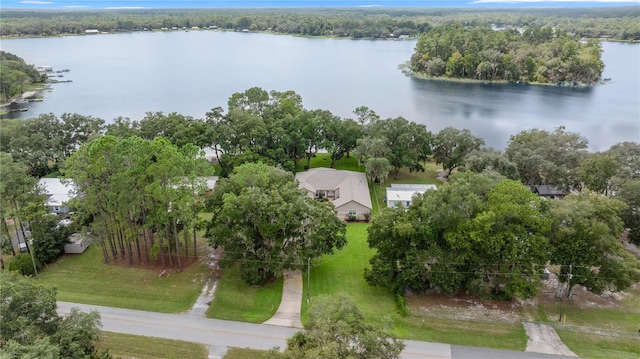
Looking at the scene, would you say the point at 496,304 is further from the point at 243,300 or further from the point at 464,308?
the point at 243,300

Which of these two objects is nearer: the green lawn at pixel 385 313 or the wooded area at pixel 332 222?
the green lawn at pixel 385 313

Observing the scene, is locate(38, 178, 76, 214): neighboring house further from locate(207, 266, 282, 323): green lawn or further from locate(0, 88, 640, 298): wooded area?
locate(207, 266, 282, 323): green lawn

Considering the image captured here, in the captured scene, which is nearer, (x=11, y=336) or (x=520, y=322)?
(x=11, y=336)

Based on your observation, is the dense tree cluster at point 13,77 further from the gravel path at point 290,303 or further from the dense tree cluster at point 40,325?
the gravel path at point 290,303

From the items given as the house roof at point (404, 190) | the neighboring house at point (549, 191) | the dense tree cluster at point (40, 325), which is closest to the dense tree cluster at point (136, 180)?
the dense tree cluster at point (40, 325)

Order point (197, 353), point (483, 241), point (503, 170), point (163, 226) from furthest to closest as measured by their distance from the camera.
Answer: point (503, 170), point (163, 226), point (483, 241), point (197, 353)

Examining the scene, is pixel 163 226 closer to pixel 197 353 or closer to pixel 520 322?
pixel 197 353

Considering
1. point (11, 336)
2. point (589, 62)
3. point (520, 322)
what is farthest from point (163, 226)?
point (589, 62)
